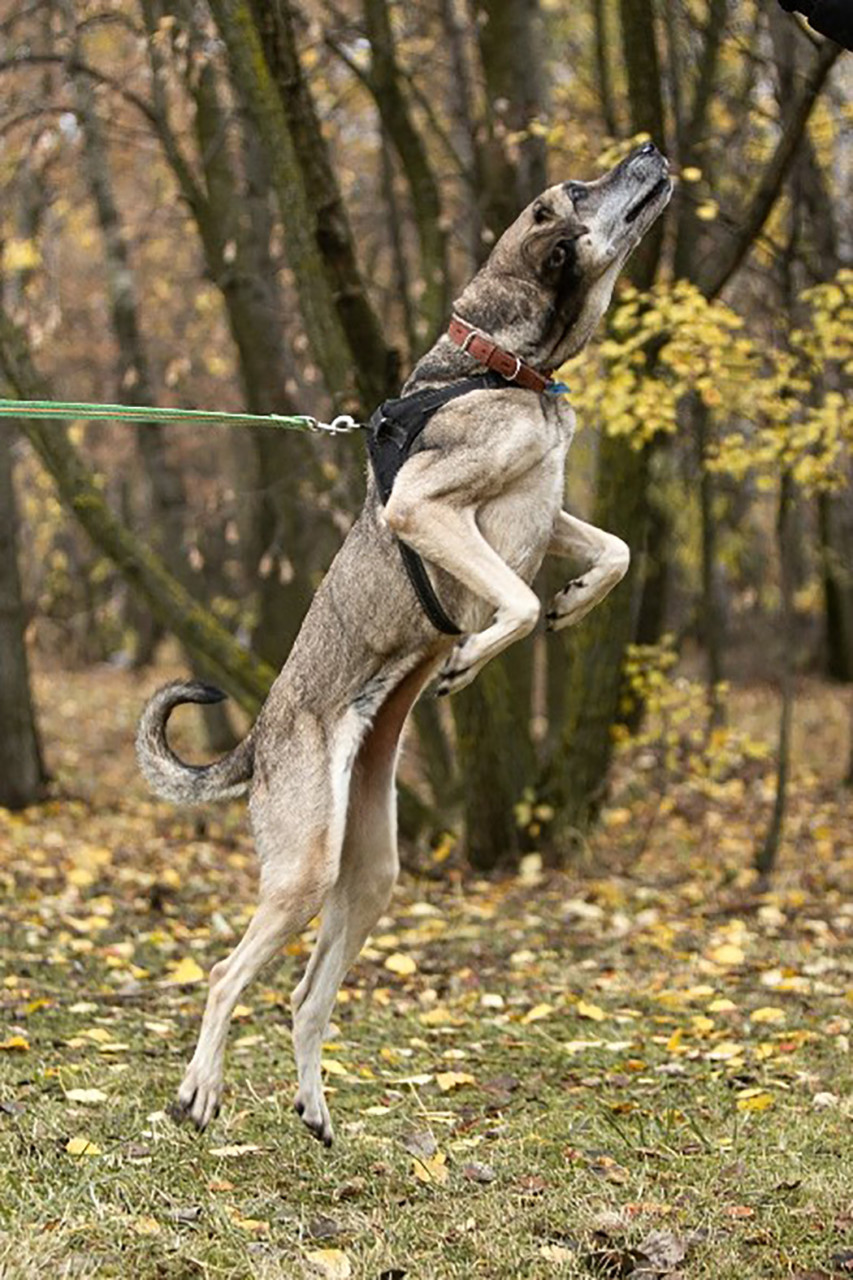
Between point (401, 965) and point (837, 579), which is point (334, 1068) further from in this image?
point (837, 579)

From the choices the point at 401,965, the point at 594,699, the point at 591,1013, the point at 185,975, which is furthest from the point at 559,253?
the point at 594,699

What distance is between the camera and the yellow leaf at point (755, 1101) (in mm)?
5566

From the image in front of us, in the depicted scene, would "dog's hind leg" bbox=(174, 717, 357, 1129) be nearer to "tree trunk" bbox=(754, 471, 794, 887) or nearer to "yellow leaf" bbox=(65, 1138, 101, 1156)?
"yellow leaf" bbox=(65, 1138, 101, 1156)

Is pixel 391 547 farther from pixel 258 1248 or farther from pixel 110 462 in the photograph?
pixel 110 462

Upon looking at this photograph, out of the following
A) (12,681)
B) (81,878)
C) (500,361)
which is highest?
(500,361)

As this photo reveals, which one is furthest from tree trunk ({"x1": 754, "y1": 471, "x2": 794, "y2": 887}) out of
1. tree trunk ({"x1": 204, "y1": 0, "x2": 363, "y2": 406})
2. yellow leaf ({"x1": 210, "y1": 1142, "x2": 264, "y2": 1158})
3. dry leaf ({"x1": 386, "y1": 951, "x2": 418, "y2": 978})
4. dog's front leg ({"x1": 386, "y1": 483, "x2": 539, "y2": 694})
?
yellow leaf ({"x1": 210, "y1": 1142, "x2": 264, "y2": 1158})

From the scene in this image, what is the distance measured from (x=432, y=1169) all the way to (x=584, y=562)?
6.39ft

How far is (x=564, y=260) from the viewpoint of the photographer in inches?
201

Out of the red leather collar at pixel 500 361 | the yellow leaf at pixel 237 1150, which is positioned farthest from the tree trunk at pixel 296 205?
the yellow leaf at pixel 237 1150

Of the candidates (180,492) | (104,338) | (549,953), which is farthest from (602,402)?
(104,338)

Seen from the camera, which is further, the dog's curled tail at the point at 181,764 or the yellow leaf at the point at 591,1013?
the yellow leaf at the point at 591,1013

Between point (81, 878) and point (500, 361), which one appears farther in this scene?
point (81, 878)

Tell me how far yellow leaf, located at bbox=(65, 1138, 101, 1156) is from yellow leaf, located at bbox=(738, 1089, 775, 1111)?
→ 2173mm

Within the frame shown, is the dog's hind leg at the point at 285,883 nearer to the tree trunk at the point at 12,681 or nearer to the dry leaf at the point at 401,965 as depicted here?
the dry leaf at the point at 401,965
